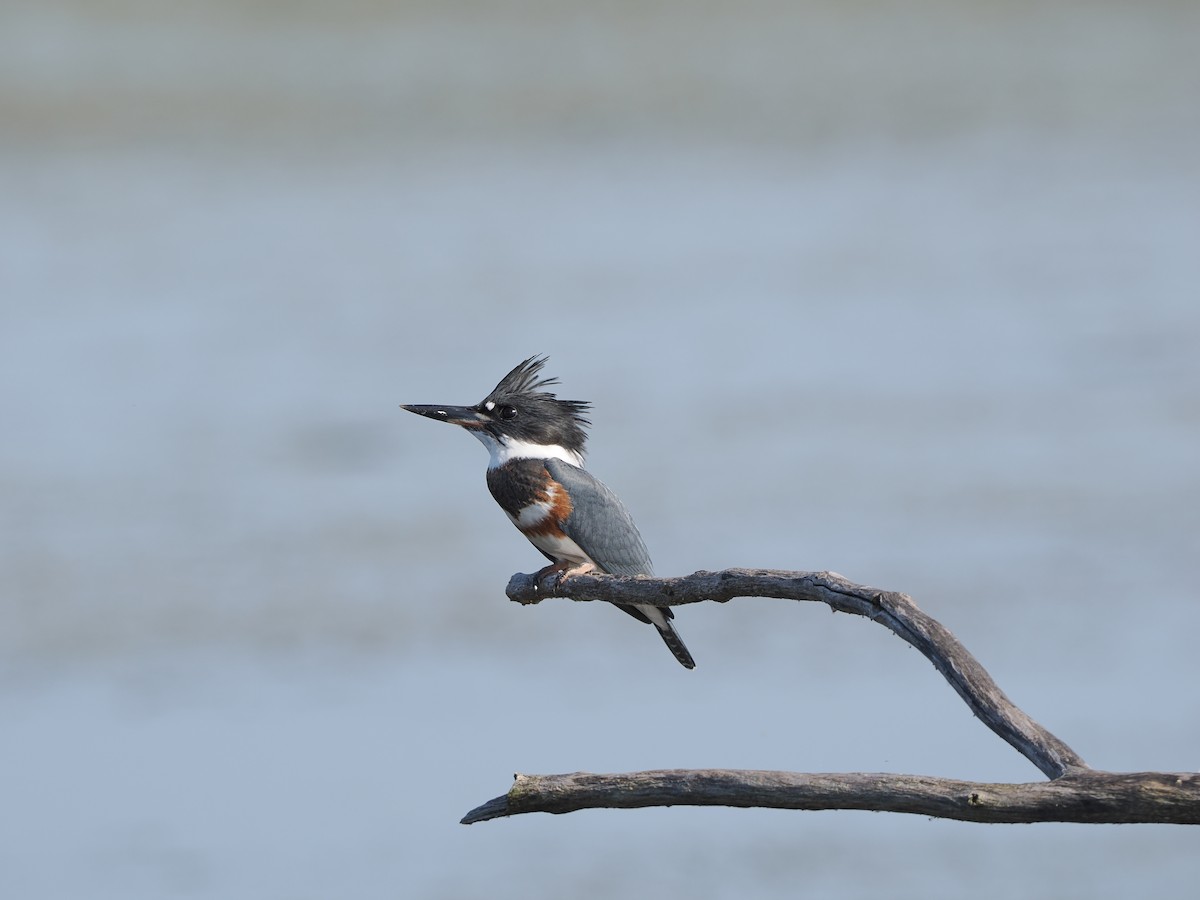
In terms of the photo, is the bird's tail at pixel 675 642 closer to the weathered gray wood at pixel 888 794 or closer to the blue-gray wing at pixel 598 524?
the blue-gray wing at pixel 598 524

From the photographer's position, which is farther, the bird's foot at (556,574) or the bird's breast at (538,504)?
the bird's breast at (538,504)

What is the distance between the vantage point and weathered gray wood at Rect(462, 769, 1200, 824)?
231 centimetres

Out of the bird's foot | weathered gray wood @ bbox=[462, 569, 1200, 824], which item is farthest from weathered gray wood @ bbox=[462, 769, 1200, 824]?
the bird's foot

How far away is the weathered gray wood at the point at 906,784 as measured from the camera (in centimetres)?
233

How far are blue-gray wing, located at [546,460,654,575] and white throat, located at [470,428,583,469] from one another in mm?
63

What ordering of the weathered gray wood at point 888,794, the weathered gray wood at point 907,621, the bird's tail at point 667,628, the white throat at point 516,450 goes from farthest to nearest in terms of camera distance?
the white throat at point 516,450 < the bird's tail at point 667,628 < the weathered gray wood at point 907,621 < the weathered gray wood at point 888,794

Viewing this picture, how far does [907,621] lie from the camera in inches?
101

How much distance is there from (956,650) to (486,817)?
2.48 feet

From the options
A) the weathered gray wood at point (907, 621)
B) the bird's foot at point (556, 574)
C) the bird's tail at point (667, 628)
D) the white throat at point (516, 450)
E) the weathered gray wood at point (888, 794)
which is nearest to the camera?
the weathered gray wood at point (888, 794)

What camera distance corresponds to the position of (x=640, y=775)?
8.49ft

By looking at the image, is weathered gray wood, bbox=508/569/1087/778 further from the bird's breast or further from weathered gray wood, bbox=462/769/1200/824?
the bird's breast

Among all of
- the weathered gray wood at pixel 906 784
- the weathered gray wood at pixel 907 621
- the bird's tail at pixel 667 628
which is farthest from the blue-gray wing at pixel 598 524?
the weathered gray wood at pixel 906 784

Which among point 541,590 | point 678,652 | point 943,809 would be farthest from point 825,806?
point 678,652

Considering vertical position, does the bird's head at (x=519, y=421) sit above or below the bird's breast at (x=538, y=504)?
above
